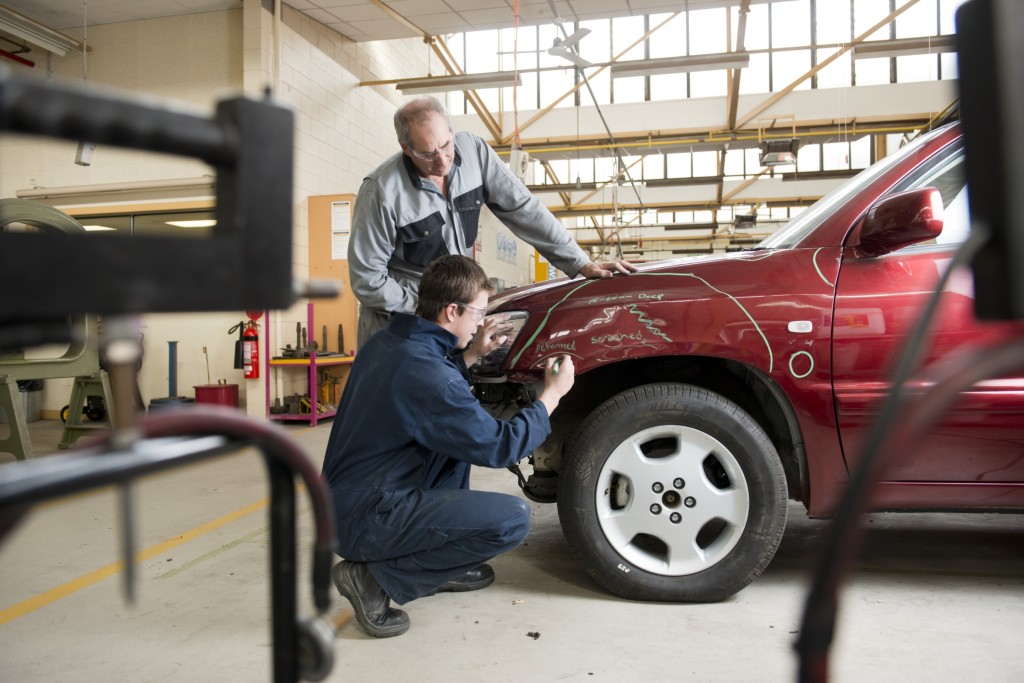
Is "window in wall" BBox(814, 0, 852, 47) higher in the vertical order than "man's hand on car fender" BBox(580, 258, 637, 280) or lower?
higher

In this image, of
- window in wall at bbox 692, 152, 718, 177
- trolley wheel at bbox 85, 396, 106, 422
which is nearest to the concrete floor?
trolley wheel at bbox 85, 396, 106, 422

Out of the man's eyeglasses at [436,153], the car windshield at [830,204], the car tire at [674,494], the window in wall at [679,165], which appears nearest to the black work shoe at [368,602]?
the car tire at [674,494]

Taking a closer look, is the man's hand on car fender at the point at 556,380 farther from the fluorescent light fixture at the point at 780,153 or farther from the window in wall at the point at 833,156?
the window in wall at the point at 833,156

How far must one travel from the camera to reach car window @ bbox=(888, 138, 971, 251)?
7.51 ft

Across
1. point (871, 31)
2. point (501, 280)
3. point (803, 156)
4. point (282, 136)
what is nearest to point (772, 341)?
point (282, 136)

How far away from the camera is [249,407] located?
7.29 metres

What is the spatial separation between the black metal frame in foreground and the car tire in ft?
5.21

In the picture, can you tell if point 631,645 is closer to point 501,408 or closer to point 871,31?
point 501,408

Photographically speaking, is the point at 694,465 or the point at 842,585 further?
the point at 694,465

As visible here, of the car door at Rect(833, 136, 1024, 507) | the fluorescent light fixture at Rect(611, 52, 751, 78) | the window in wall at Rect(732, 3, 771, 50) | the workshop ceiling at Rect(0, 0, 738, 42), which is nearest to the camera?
the car door at Rect(833, 136, 1024, 507)

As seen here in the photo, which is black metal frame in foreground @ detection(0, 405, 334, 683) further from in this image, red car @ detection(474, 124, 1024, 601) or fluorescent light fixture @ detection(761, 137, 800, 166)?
fluorescent light fixture @ detection(761, 137, 800, 166)

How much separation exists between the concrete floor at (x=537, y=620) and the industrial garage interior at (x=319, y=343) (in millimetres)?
11

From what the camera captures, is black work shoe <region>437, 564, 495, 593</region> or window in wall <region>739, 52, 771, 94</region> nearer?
black work shoe <region>437, 564, 495, 593</region>

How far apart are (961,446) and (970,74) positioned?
182cm
